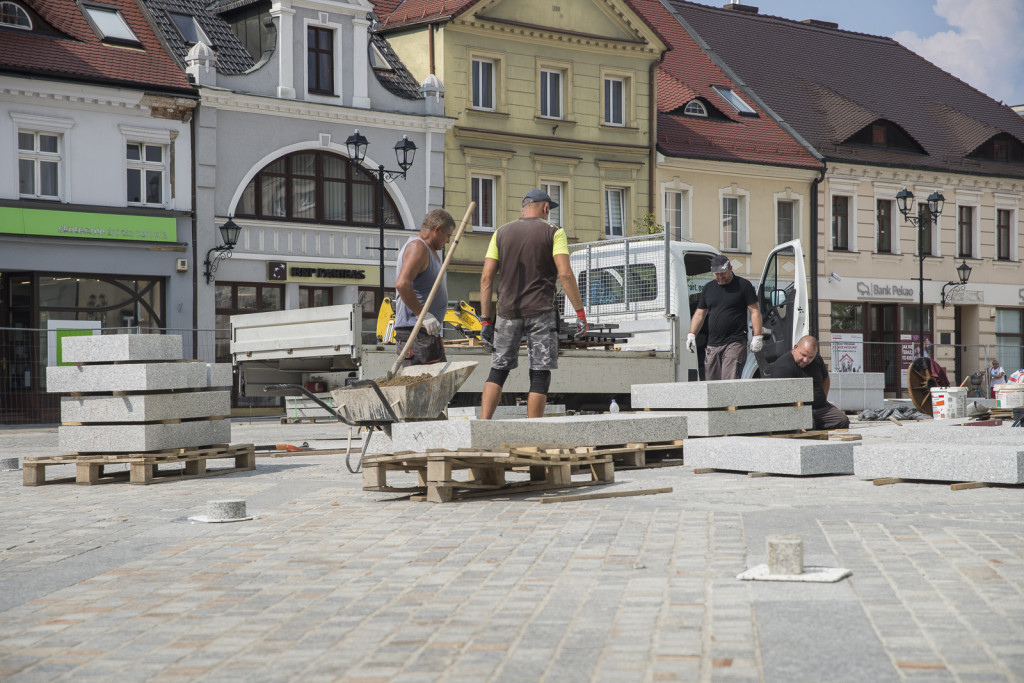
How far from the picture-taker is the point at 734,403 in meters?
11.4

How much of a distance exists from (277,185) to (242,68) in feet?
9.21

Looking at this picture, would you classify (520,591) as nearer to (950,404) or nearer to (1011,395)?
(950,404)

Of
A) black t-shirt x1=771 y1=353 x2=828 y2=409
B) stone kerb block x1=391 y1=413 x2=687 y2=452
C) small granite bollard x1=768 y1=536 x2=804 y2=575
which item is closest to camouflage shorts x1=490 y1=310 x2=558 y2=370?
stone kerb block x1=391 y1=413 x2=687 y2=452

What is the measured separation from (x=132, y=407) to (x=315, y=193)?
2012 cm

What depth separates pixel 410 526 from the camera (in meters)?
7.38

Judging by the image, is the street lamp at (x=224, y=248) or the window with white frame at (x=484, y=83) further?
the window with white frame at (x=484, y=83)

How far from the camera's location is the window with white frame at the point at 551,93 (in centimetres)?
3466

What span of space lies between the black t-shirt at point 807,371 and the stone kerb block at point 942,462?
325 cm

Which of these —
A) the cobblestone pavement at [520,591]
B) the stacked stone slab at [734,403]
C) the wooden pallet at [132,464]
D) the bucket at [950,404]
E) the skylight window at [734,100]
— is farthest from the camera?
the skylight window at [734,100]

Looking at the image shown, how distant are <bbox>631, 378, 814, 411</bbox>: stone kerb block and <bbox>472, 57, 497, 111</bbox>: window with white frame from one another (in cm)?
2251

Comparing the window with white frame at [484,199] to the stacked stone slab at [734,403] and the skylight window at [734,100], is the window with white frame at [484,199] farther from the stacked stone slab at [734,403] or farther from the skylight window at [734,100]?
the stacked stone slab at [734,403]

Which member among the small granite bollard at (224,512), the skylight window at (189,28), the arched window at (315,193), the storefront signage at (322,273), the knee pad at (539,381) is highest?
the skylight window at (189,28)

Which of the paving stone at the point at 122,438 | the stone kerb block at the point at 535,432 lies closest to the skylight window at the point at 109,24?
the paving stone at the point at 122,438

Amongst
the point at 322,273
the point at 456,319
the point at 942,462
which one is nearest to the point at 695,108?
the point at 322,273
